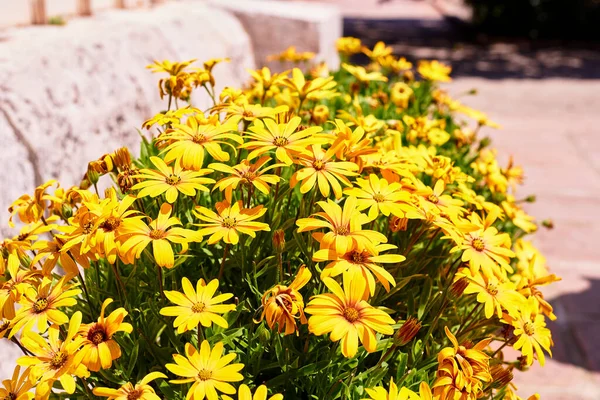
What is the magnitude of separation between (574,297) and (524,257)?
1804 mm

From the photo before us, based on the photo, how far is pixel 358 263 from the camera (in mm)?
1168

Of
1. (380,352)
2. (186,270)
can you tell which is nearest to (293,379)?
(380,352)

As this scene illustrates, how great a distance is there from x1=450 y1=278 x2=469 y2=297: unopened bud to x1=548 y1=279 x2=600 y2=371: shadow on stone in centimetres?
213

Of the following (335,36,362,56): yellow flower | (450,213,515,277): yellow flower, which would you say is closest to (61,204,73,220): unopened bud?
(450,213,515,277): yellow flower

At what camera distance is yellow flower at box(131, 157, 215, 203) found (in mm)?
1234

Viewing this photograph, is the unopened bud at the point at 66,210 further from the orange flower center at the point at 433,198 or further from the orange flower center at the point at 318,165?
the orange flower center at the point at 433,198

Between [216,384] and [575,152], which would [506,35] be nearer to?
[575,152]

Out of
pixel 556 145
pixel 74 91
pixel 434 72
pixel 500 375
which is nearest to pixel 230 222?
pixel 500 375

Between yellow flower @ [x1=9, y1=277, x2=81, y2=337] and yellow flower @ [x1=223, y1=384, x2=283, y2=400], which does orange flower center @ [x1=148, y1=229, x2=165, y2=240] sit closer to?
yellow flower @ [x1=9, y1=277, x2=81, y2=337]

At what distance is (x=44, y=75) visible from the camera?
2404 millimetres

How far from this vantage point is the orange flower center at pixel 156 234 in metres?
1.18

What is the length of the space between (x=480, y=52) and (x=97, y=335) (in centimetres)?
1275

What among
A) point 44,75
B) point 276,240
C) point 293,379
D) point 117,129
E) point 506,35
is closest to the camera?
point 276,240

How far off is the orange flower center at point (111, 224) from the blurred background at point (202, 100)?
0.99 m
